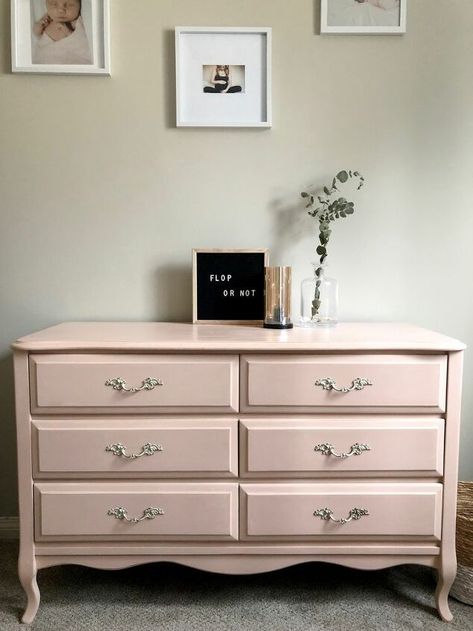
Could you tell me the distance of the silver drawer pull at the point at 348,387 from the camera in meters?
1.67

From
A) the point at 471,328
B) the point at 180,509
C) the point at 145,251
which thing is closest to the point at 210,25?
the point at 145,251

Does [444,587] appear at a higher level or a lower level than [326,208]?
lower

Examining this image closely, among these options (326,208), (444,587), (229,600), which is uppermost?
(326,208)

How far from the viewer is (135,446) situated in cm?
169

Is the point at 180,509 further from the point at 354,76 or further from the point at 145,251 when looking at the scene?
the point at 354,76

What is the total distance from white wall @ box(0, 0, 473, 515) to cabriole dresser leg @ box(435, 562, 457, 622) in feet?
2.40

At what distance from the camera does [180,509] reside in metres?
1.70

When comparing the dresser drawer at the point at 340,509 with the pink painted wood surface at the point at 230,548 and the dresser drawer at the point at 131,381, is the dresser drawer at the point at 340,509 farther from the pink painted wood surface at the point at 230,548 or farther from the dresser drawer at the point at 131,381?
the dresser drawer at the point at 131,381

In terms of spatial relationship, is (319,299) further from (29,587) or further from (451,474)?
(29,587)

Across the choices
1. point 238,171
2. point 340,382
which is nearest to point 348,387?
point 340,382

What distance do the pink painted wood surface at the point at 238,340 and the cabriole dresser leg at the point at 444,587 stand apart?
0.67m

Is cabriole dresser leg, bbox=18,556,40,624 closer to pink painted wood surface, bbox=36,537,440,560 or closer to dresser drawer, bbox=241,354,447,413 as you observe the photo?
pink painted wood surface, bbox=36,537,440,560

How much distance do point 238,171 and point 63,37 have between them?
802mm

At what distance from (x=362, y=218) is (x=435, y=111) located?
481 mm
